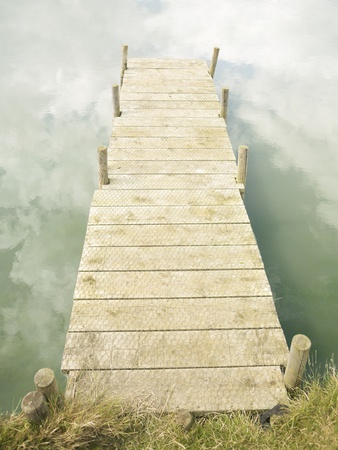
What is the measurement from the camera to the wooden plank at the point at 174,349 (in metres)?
3.38

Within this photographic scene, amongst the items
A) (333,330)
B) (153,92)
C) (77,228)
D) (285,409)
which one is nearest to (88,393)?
(285,409)

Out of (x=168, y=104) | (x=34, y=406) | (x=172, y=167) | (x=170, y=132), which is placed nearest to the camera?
(x=34, y=406)

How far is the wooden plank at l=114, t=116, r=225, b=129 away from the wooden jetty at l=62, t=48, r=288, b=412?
88 cm

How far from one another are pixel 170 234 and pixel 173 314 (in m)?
1.17

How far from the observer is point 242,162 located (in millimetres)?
5355

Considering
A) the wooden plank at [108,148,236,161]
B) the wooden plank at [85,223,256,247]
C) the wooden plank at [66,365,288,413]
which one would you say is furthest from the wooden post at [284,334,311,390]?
the wooden plank at [108,148,236,161]

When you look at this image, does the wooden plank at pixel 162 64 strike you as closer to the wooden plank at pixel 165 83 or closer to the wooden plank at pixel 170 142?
the wooden plank at pixel 165 83

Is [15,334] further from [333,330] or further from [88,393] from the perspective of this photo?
[333,330]

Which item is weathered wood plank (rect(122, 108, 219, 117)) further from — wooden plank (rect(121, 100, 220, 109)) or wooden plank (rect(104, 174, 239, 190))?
wooden plank (rect(104, 174, 239, 190))

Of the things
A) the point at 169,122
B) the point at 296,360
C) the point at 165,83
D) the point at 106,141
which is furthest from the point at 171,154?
the point at 296,360

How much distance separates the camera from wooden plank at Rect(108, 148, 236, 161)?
6.21 metres

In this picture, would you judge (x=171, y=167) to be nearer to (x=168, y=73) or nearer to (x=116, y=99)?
(x=116, y=99)

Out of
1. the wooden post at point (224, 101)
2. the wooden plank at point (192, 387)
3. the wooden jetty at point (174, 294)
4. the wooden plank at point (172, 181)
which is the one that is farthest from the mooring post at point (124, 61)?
the wooden plank at point (192, 387)

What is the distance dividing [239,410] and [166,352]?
0.75 m
